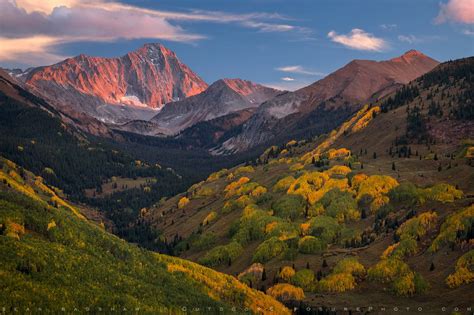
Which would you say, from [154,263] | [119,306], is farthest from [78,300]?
[154,263]

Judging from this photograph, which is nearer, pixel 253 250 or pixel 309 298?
pixel 309 298

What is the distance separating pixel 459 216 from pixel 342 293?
→ 1381 inches

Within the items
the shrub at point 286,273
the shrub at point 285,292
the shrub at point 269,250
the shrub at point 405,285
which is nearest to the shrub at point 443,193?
the shrub at point 405,285

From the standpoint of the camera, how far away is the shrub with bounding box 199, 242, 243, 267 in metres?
176

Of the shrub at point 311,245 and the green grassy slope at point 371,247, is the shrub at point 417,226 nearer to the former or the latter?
the green grassy slope at point 371,247

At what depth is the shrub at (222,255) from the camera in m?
176

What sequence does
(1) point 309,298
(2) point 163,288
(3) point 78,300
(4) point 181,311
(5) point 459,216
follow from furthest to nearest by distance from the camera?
1. (5) point 459,216
2. (1) point 309,298
3. (2) point 163,288
4. (4) point 181,311
5. (3) point 78,300

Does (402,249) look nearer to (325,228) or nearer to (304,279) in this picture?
(304,279)

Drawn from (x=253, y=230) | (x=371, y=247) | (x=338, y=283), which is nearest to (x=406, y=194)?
(x=371, y=247)

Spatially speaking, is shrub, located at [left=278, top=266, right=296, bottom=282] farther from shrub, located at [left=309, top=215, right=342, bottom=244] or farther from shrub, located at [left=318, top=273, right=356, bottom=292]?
shrub, located at [left=309, top=215, right=342, bottom=244]

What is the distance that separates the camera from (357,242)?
6171 inches

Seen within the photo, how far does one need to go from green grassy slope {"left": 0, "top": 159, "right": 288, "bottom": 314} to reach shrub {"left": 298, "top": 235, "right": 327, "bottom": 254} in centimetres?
3866

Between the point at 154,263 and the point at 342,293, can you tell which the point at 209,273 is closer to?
the point at 154,263

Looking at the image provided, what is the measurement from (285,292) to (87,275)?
5681 cm
